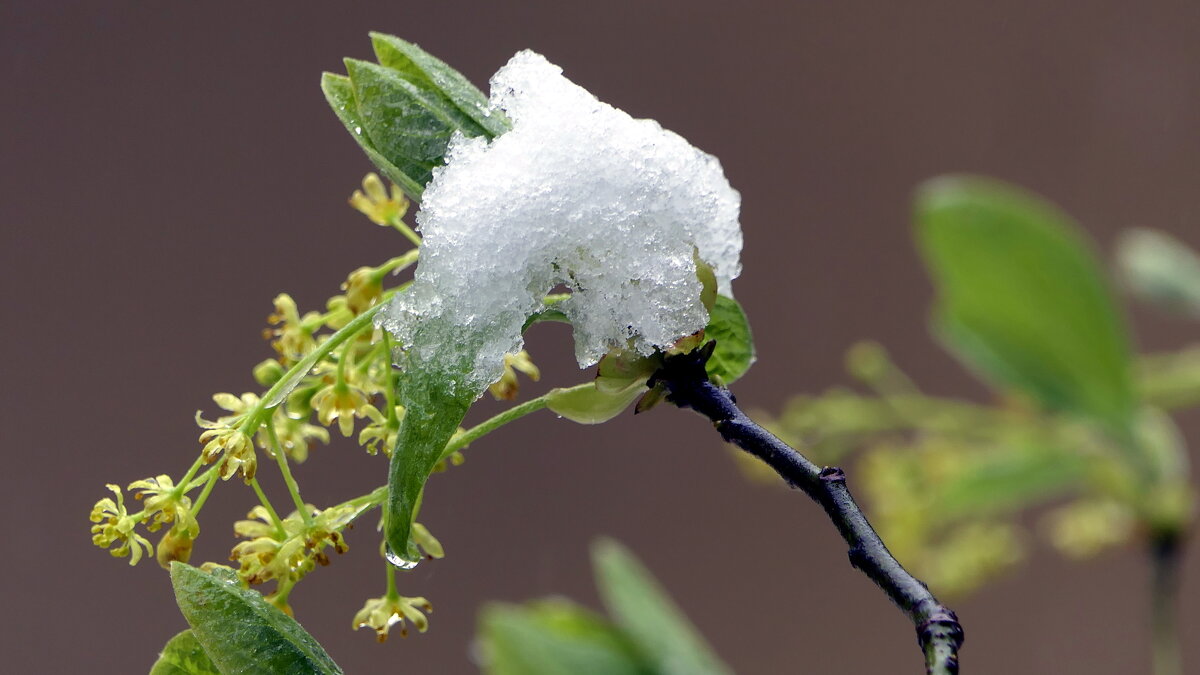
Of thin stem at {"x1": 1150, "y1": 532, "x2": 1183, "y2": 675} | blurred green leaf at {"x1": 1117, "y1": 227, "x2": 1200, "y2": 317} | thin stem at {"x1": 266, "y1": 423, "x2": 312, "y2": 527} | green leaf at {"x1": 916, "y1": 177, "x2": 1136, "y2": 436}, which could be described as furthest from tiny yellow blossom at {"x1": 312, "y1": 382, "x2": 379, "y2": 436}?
blurred green leaf at {"x1": 1117, "y1": 227, "x2": 1200, "y2": 317}

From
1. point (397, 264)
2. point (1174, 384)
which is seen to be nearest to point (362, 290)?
point (397, 264)

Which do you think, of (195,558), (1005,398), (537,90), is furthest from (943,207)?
(195,558)

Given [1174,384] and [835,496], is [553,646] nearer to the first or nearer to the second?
[835,496]

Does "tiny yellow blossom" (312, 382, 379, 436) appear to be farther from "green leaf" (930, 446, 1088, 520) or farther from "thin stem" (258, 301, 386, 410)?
"green leaf" (930, 446, 1088, 520)

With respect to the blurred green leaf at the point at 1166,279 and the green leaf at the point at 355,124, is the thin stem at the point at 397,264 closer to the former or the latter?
the green leaf at the point at 355,124

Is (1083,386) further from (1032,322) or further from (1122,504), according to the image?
(1122,504)

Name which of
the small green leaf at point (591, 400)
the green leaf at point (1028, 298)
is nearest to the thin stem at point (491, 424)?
the small green leaf at point (591, 400)
